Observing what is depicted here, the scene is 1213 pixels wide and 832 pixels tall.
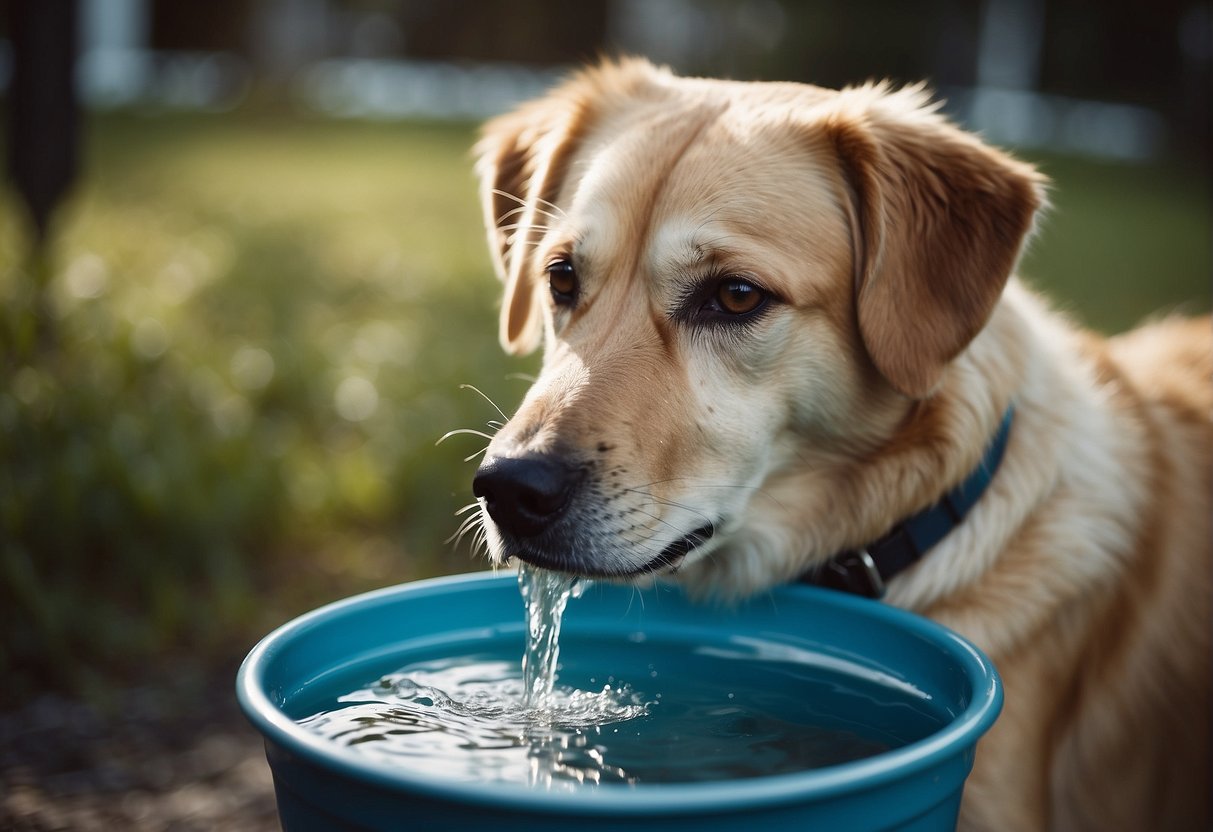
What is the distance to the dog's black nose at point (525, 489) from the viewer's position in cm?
195

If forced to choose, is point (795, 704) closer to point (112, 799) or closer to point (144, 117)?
point (112, 799)

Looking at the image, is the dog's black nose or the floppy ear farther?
the floppy ear

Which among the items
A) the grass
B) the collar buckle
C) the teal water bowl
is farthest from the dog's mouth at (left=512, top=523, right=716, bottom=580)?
the grass

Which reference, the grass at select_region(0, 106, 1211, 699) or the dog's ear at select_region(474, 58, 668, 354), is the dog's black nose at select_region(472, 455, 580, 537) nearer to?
the dog's ear at select_region(474, 58, 668, 354)

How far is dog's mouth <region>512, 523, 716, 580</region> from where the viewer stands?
6.66ft

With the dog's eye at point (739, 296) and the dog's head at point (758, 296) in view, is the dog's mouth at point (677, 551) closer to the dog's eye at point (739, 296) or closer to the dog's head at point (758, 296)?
the dog's head at point (758, 296)

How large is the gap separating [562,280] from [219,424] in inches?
77.5

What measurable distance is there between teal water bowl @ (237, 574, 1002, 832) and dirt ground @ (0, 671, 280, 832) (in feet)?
3.07

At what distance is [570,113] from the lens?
288 cm

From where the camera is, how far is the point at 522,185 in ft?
10.0

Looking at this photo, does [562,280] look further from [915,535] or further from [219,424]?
[219,424]

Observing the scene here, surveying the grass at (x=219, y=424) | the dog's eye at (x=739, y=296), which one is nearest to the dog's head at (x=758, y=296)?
the dog's eye at (x=739, y=296)

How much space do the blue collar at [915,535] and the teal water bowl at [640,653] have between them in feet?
0.81

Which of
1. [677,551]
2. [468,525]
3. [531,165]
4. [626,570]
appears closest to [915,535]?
[677,551]
